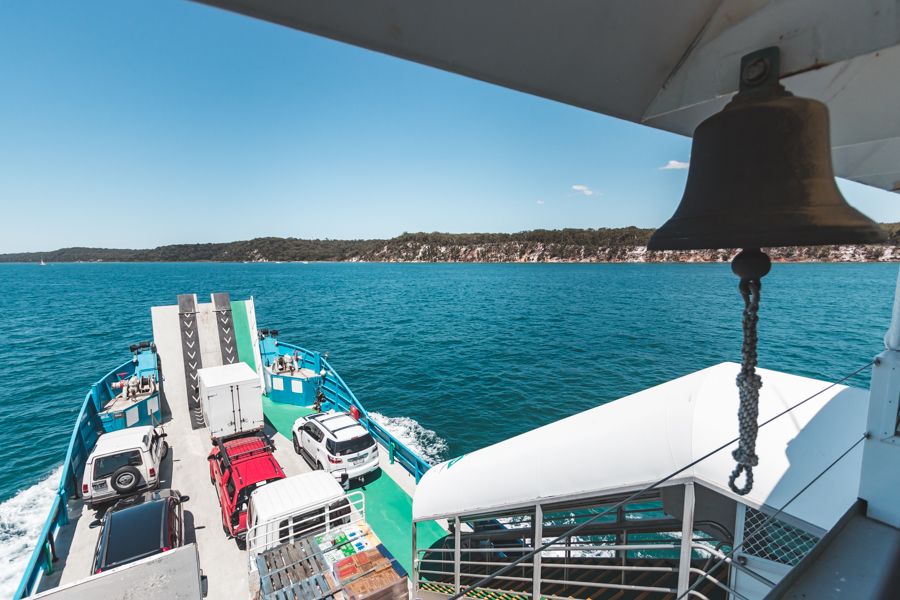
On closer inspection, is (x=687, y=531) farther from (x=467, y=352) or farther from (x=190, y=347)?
(x=467, y=352)

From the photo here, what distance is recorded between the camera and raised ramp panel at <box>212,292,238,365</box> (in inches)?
723

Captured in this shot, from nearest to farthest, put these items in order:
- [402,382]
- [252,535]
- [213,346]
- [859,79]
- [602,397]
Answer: [859,79] → [252,535] → [213,346] → [602,397] → [402,382]

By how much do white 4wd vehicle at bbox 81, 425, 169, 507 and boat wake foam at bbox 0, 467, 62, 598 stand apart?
2.61 m

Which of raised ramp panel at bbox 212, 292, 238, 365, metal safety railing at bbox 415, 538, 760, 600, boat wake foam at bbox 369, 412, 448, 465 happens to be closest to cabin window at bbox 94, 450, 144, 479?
raised ramp panel at bbox 212, 292, 238, 365

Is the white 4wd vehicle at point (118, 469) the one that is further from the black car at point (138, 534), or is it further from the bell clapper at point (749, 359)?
the bell clapper at point (749, 359)

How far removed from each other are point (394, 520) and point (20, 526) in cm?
1293

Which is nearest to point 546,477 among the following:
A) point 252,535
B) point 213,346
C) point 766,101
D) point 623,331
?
point 766,101

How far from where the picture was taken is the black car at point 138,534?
7.89 meters

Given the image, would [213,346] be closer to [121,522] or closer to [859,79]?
[121,522]

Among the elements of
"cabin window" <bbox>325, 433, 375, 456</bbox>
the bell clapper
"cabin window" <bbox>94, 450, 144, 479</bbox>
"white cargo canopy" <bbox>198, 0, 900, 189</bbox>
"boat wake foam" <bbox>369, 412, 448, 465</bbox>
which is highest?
"white cargo canopy" <bbox>198, 0, 900, 189</bbox>

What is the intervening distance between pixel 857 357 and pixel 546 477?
3771 centimetres

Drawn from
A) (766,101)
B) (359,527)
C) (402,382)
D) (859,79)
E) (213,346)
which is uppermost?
(859,79)

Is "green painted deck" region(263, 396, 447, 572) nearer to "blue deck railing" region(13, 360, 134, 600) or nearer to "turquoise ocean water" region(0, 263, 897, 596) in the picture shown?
"turquoise ocean water" region(0, 263, 897, 596)

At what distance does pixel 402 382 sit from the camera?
28.2 meters
